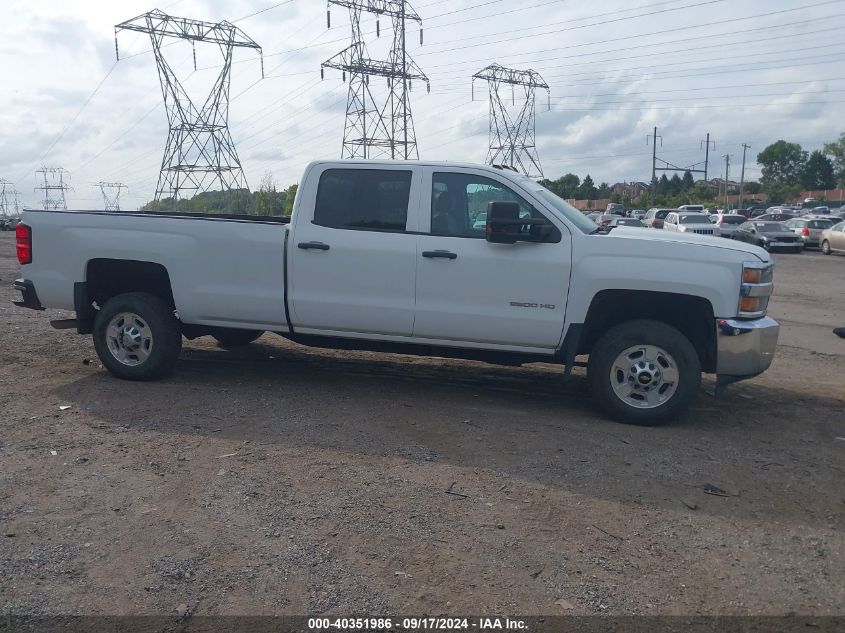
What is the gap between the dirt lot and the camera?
3656 mm

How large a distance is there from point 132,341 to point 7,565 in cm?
359

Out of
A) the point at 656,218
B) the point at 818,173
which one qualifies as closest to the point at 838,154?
the point at 818,173

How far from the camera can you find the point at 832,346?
10.4m

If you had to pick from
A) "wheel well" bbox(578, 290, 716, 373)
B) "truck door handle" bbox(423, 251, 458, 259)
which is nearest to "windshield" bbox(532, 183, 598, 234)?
"wheel well" bbox(578, 290, 716, 373)

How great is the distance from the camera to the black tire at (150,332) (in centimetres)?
712

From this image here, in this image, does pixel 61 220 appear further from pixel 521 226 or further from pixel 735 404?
pixel 735 404

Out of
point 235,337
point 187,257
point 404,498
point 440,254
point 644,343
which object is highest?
point 440,254

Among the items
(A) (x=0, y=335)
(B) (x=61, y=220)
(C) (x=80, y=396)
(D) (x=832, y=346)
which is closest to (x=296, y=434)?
(C) (x=80, y=396)

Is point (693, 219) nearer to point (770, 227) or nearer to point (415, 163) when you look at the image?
point (770, 227)

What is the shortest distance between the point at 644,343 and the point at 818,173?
113275 millimetres

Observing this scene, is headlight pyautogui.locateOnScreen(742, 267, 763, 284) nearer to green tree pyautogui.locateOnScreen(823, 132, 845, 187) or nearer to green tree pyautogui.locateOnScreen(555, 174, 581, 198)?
green tree pyautogui.locateOnScreen(555, 174, 581, 198)

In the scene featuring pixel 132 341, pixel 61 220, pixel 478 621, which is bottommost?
pixel 478 621

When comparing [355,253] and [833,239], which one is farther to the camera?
[833,239]

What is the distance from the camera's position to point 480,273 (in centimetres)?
641
